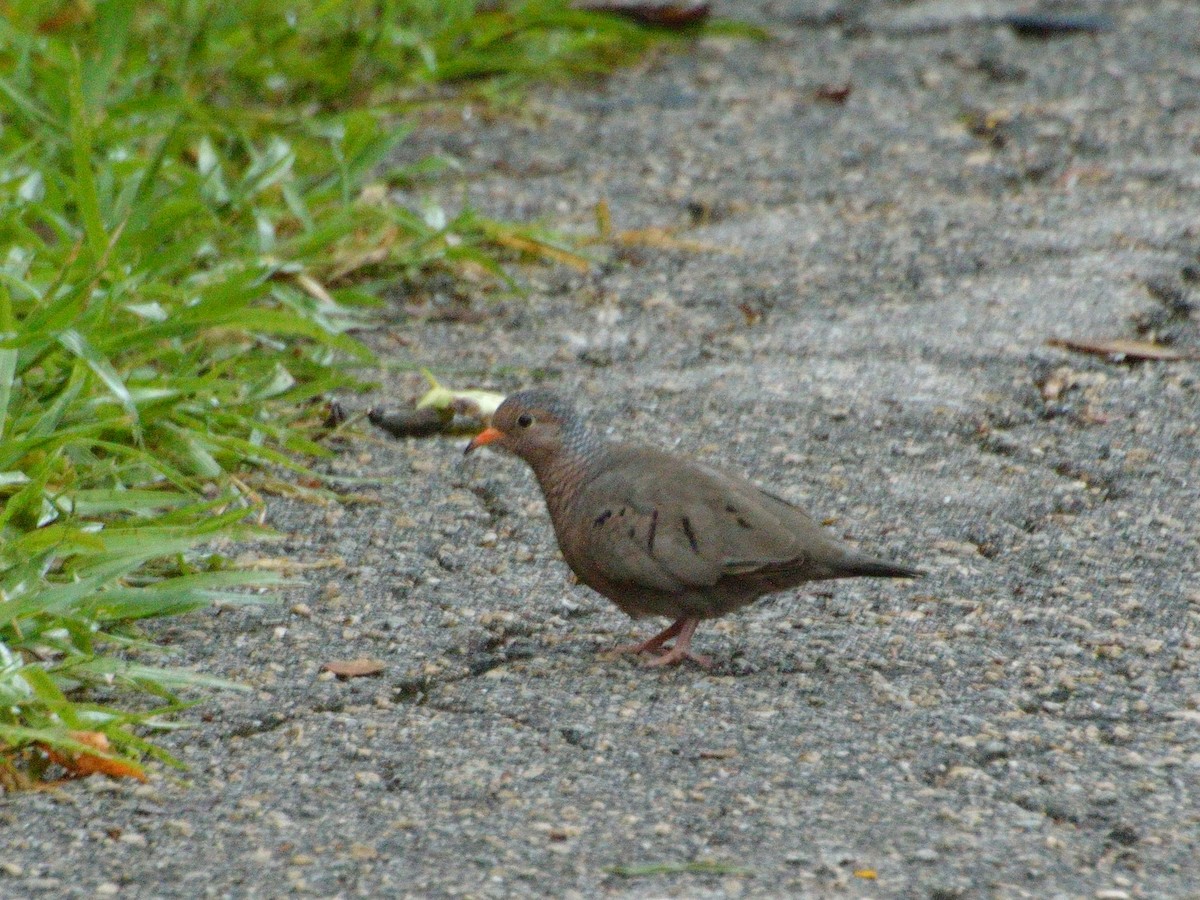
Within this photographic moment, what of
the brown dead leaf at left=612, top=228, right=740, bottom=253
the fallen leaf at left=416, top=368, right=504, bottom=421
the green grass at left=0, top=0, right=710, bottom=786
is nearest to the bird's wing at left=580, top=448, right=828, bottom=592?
the green grass at left=0, top=0, right=710, bottom=786

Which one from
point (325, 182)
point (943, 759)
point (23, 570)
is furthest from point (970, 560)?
point (325, 182)

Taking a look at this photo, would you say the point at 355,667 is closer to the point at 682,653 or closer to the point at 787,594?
the point at 682,653

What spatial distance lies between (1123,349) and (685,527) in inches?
78.5

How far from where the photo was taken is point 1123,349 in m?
4.80

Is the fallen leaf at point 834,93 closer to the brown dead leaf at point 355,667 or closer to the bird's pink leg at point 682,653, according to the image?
the bird's pink leg at point 682,653

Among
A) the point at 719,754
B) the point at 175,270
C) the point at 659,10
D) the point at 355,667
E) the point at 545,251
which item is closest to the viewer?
the point at 719,754

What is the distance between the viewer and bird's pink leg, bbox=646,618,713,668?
11.0 feet

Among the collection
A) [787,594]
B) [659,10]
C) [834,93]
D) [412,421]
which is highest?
[659,10]

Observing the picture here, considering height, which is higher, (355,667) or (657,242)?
(657,242)

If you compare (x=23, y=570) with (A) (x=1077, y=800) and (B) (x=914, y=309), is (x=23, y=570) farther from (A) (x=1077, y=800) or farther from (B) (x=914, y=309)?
(B) (x=914, y=309)

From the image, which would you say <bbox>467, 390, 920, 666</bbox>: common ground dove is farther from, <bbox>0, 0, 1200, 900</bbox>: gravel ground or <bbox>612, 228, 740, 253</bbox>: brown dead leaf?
<bbox>612, 228, 740, 253</bbox>: brown dead leaf

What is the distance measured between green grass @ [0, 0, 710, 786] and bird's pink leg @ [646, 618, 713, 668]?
2.57ft

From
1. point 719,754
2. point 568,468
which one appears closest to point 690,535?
point 568,468

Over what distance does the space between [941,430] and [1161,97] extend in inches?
Result: 126
